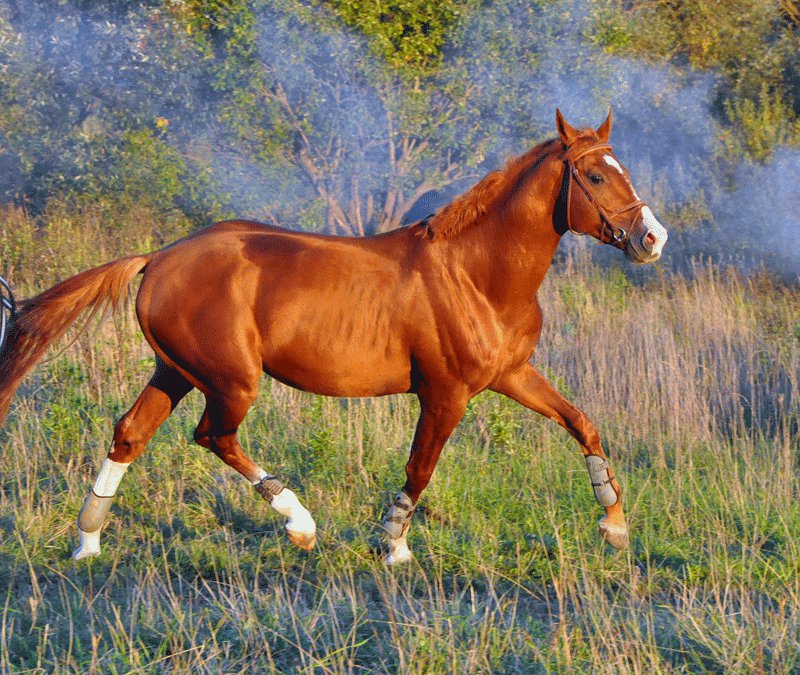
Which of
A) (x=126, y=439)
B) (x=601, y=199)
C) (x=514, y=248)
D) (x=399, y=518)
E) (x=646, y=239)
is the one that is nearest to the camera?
(x=646, y=239)

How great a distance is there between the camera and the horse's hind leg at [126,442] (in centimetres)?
457

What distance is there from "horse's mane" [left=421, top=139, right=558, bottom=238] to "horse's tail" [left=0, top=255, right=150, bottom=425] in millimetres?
1409

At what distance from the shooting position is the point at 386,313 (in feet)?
14.5

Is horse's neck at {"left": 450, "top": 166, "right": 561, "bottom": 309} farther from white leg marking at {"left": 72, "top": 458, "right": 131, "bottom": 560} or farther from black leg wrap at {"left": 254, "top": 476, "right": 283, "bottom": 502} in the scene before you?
white leg marking at {"left": 72, "top": 458, "right": 131, "bottom": 560}

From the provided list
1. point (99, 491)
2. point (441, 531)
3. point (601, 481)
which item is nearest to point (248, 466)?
point (99, 491)

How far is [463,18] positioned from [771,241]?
396 cm

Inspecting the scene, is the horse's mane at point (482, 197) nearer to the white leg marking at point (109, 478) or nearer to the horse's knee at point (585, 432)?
the horse's knee at point (585, 432)

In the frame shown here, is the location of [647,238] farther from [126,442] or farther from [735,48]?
[735,48]

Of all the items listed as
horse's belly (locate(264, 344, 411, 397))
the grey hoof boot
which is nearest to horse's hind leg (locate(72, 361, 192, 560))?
horse's belly (locate(264, 344, 411, 397))

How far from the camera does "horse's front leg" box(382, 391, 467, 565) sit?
443 cm

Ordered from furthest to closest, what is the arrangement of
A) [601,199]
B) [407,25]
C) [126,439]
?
[407,25] → [126,439] → [601,199]

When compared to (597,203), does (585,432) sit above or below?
below

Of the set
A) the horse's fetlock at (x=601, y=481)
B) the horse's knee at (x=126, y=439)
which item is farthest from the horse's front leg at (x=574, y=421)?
the horse's knee at (x=126, y=439)

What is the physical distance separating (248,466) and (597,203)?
1982mm
